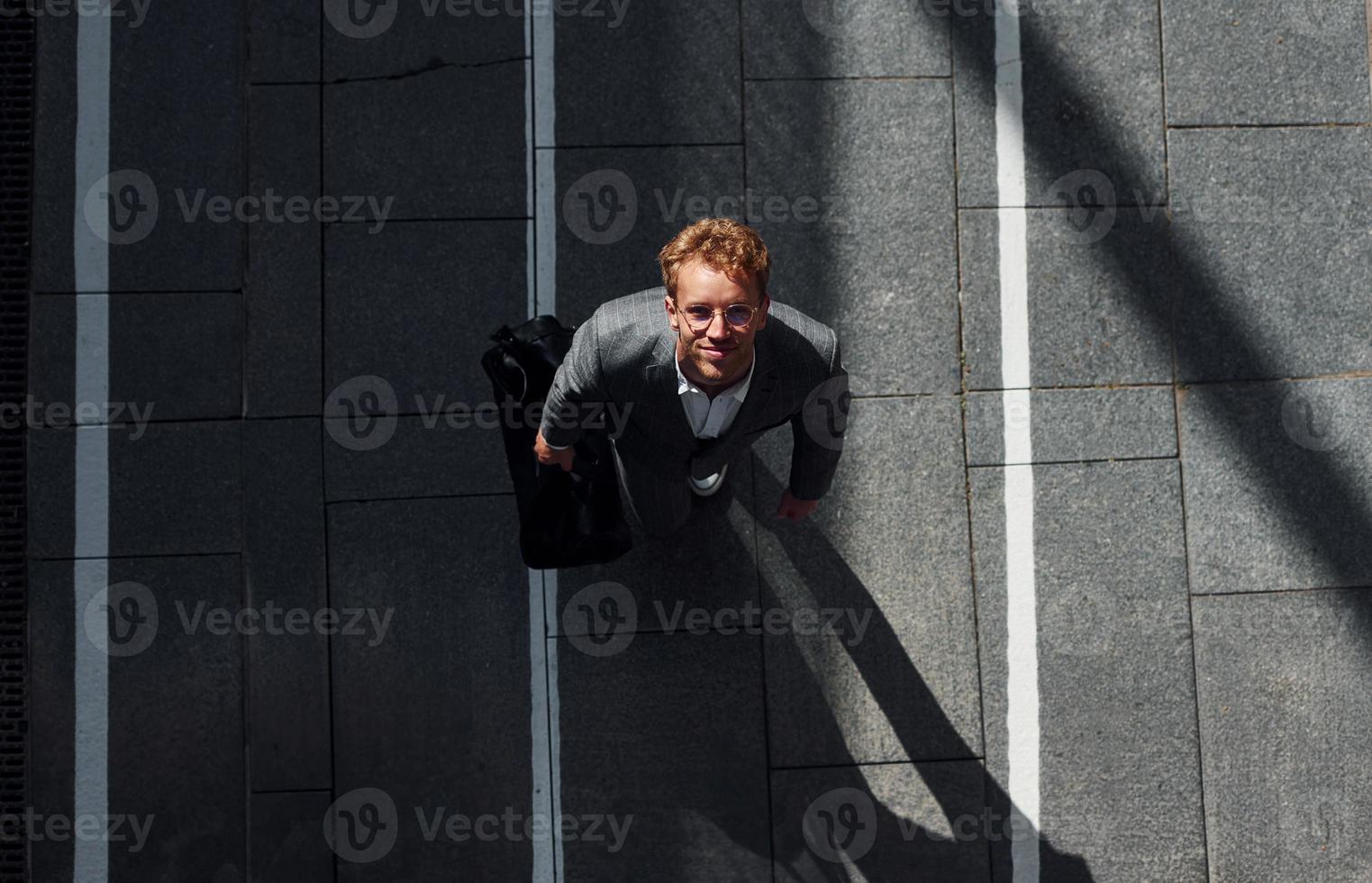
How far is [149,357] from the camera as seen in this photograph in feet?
17.0

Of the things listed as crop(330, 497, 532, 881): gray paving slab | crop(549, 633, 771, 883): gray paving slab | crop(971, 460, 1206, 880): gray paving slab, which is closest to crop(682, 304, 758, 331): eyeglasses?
crop(330, 497, 532, 881): gray paving slab

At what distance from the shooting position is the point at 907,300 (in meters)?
5.28

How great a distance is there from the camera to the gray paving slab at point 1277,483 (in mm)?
5277

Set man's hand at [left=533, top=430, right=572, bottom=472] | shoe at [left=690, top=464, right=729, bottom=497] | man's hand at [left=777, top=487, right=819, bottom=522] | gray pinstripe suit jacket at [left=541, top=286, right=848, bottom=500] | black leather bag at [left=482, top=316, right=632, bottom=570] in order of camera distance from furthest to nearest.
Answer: shoe at [left=690, top=464, right=729, bottom=497], black leather bag at [left=482, top=316, right=632, bottom=570], man's hand at [left=777, top=487, right=819, bottom=522], man's hand at [left=533, top=430, right=572, bottom=472], gray pinstripe suit jacket at [left=541, top=286, right=848, bottom=500]

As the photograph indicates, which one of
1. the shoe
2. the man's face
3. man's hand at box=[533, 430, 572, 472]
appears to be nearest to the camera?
the man's face

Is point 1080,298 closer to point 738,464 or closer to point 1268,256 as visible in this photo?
point 1268,256

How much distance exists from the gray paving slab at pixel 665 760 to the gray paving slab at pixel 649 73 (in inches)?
100

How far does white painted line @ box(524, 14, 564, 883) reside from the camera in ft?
16.7

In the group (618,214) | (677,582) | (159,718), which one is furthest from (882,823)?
(159,718)

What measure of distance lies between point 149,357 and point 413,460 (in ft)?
4.68

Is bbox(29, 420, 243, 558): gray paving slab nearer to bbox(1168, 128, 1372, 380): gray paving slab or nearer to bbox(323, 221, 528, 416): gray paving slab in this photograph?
bbox(323, 221, 528, 416): gray paving slab

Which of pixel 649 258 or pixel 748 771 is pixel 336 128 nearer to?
pixel 649 258

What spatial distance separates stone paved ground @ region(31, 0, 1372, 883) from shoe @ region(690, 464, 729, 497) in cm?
20

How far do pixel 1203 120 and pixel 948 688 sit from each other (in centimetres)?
319
